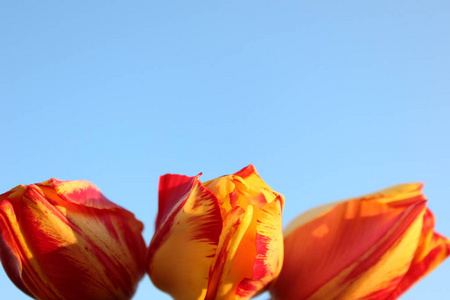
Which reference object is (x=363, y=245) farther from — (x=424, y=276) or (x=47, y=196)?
(x=47, y=196)

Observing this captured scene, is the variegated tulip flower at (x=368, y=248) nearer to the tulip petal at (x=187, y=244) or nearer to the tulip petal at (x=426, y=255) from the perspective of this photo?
the tulip petal at (x=426, y=255)

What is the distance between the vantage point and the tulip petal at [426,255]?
68cm

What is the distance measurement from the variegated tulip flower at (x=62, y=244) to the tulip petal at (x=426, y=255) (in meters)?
0.32

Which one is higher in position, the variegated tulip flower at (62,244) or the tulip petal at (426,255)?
the variegated tulip flower at (62,244)

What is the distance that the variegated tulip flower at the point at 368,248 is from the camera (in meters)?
0.66

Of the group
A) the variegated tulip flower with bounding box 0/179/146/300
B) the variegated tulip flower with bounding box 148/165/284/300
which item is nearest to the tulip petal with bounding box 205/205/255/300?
the variegated tulip flower with bounding box 148/165/284/300

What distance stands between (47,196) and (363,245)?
1.16 ft

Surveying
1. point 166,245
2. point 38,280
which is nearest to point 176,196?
point 166,245

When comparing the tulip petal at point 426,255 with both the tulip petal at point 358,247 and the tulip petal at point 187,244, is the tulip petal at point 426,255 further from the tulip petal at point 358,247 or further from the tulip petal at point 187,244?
the tulip petal at point 187,244

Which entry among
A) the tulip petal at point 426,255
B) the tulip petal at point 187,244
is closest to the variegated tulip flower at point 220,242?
the tulip petal at point 187,244

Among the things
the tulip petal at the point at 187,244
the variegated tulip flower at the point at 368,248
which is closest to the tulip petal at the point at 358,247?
the variegated tulip flower at the point at 368,248

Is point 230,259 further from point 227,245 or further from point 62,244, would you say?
point 62,244

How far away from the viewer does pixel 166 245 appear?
0.68 meters

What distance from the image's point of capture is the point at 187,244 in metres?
0.66
